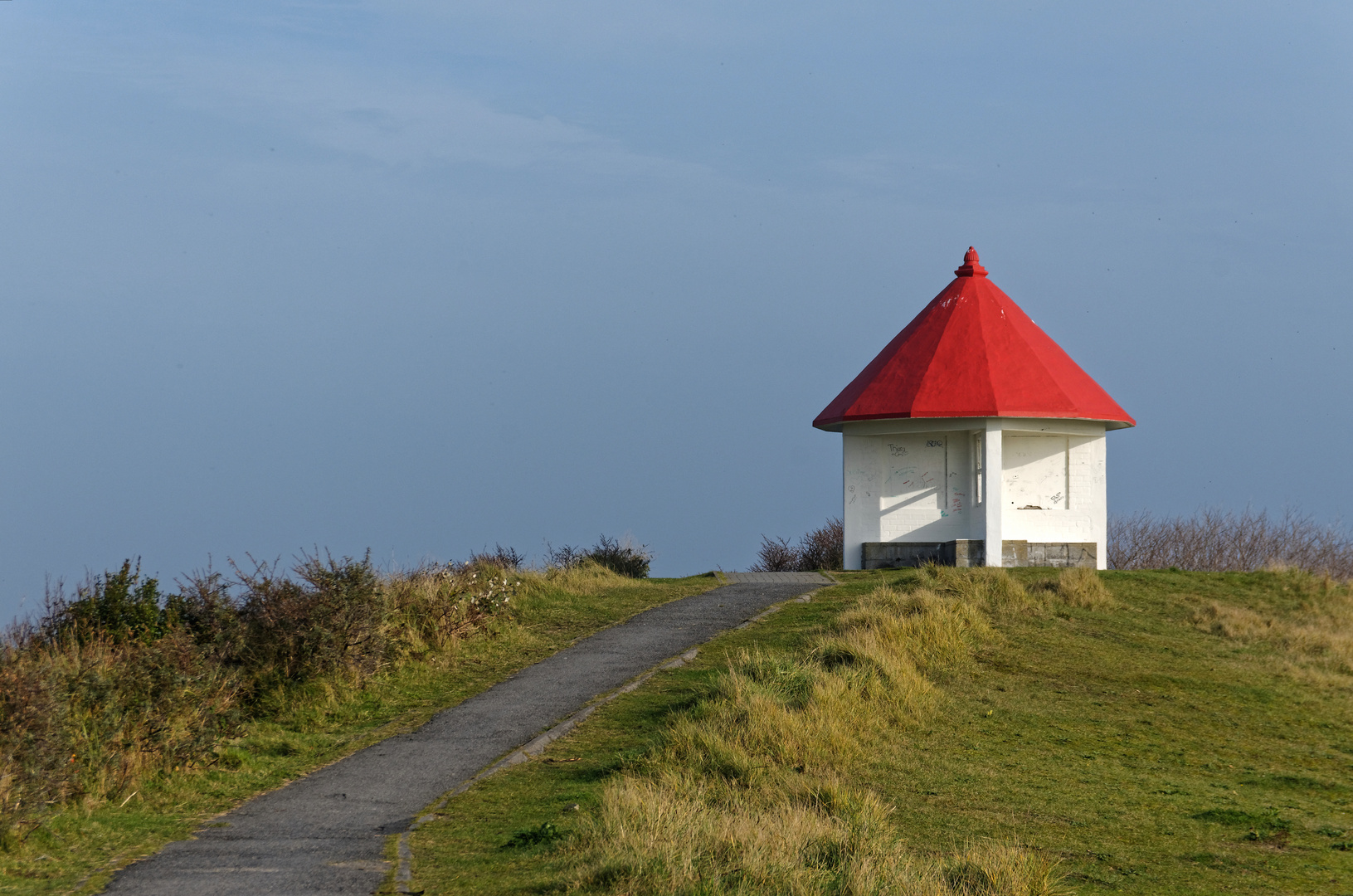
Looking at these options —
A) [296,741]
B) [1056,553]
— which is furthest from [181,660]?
[1056,553]

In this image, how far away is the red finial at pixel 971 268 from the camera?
77.9 feet

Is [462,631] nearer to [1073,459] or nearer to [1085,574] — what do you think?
[1085,574]

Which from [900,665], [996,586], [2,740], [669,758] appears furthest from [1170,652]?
[2,740]

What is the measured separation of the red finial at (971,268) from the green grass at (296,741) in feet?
30.9

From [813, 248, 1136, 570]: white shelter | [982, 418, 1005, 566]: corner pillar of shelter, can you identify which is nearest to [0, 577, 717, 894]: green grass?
[813, 248, 1136, 570]: white shelter

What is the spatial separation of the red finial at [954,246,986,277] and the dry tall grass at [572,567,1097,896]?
33.3ft

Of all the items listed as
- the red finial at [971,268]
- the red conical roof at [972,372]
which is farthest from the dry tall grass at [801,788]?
the red finial at [971,268]

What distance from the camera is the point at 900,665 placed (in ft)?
40.8

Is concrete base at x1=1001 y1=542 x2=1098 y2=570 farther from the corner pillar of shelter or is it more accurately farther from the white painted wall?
the corner pillar of shelter

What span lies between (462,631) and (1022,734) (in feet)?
21.5

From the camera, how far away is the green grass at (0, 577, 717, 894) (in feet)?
25.2

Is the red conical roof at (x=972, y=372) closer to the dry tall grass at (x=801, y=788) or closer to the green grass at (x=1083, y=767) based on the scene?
the green grass at (x=1083, y=767)

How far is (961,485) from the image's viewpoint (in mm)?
21922

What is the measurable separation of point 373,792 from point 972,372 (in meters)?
14.8
